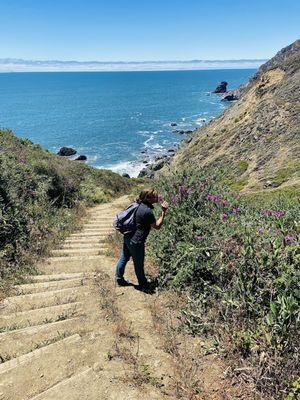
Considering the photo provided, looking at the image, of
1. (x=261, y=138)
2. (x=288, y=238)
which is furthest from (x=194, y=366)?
(x=261, y=138)

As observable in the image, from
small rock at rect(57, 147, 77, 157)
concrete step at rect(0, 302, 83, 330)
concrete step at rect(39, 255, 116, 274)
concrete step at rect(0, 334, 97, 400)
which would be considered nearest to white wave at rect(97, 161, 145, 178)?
small rock at rect(57, 147, 77, 157)

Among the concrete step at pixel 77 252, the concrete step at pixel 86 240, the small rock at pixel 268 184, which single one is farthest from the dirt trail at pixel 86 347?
the small rock at pixel 268 184

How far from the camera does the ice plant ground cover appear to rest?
13.3ft

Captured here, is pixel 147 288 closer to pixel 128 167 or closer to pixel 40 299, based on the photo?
pixel 40 299

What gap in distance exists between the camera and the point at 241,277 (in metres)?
5.02

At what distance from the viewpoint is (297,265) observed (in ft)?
15.5

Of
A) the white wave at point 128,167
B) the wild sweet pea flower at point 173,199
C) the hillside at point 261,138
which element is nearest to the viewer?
the wild sweet pea flower at point 173,199

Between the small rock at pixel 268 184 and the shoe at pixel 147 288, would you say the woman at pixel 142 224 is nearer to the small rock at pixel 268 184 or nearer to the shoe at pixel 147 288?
the shoe at pixel 147 288

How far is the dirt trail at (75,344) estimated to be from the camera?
407 cm

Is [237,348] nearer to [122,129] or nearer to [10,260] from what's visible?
[10,260]

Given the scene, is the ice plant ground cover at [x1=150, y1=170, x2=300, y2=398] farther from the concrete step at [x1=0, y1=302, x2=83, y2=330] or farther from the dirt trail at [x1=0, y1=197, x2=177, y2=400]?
the concrete step at [x1=0, y1=302, x2=83, y2=330]

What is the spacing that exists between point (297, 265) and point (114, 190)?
2307 centimetres

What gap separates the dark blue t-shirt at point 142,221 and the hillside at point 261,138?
14.6 meters

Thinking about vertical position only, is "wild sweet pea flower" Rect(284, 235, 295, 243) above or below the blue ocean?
above
